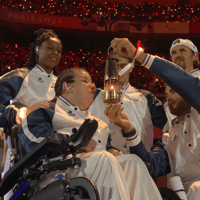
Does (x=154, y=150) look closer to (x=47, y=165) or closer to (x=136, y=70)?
(x=47, y=165)

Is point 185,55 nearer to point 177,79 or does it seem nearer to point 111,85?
point 177,79

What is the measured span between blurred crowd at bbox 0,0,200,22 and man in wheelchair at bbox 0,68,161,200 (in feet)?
21.0

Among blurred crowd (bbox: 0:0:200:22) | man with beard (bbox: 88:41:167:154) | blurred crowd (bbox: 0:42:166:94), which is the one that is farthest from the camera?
blurred crowd (bbox: 0:0:200:22)

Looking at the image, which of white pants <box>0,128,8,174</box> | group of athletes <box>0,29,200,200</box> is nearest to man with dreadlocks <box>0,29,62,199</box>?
group of athletes <box>0,29,200,200</box>

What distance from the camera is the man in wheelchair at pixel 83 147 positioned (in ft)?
5.32

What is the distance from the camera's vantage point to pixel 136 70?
7773 millimetres

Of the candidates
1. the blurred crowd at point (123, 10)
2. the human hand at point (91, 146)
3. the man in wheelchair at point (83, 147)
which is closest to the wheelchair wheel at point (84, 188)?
the man in wheelchair at point (83, 147)

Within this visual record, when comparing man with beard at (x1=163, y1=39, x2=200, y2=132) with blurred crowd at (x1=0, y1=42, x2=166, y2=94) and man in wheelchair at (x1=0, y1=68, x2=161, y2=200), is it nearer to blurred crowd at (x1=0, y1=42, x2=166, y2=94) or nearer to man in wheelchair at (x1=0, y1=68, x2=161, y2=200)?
man in wheelchair at (x1=0, y1=68, x2=161, y2=200)

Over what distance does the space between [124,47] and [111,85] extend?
0.49 meters

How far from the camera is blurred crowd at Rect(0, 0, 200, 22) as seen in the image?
8.40 m

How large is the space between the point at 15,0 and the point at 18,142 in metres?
6.37

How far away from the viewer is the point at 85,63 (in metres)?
8.24

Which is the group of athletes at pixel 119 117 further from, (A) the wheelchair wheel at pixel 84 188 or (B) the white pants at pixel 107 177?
(A) the wheelchair wheel at pixel 84 188

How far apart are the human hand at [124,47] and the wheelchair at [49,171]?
3.11 ft
